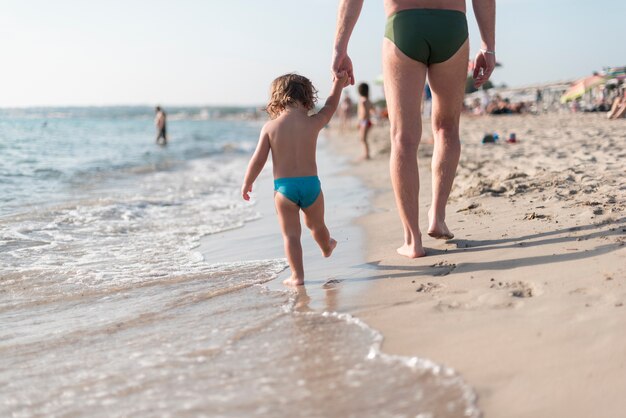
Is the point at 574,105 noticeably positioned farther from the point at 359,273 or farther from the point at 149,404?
the point at 149,404

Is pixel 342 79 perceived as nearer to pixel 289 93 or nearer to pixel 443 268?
pixel 289 93

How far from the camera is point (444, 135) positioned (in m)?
3.67

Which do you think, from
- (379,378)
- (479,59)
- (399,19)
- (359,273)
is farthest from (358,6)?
(379,378)

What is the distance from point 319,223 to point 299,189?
257mm

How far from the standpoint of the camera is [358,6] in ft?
11.2

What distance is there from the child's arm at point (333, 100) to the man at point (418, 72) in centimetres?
5

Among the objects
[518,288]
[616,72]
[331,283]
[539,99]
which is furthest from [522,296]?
[539,99]

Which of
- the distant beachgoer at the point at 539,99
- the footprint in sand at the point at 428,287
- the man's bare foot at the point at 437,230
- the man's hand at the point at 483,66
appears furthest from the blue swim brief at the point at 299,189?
the distant beachgoer at the point at 539,99

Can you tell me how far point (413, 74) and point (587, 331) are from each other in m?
1.71

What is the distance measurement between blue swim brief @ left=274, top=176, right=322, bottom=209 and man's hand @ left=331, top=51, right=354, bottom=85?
0.62 m

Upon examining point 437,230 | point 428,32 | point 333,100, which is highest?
point 428,32

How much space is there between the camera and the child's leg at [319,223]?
3523 millimetres

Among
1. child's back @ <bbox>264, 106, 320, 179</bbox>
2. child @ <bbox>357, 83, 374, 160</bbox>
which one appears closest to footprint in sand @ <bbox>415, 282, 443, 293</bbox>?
child's back @ <bbox>264, 106, 320, 179</bbox>

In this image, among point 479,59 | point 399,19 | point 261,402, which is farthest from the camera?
point 479,59
